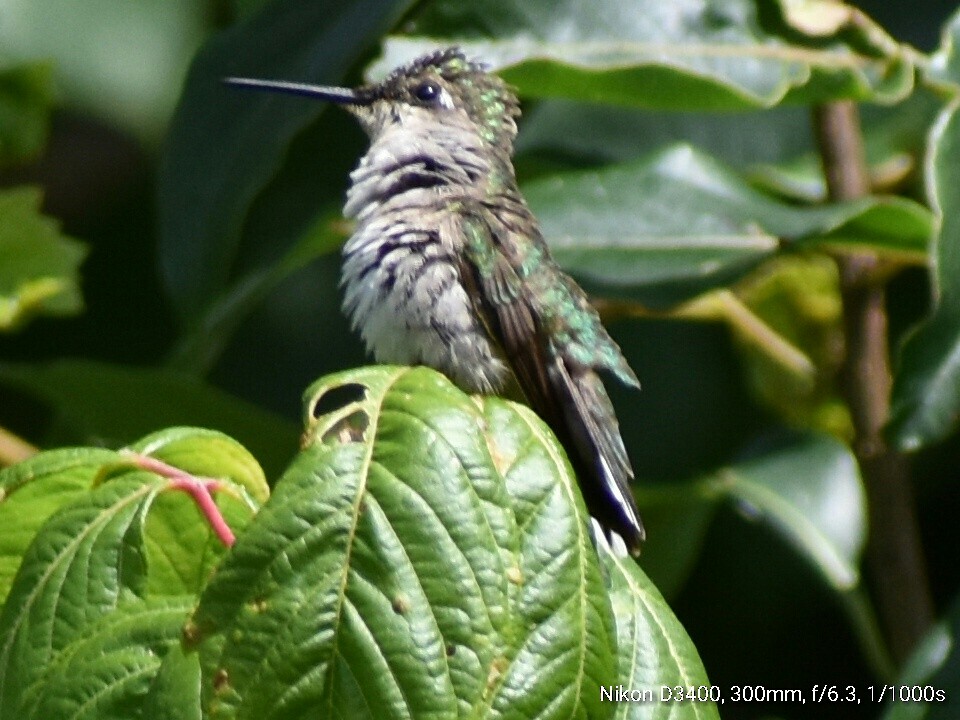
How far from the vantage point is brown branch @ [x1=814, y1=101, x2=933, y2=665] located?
3893 millimetres

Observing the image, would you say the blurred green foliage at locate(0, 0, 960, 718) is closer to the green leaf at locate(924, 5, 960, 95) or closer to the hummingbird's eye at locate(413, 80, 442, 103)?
the green leaf at locate(924, 5, 960, 95)

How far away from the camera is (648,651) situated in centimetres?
229

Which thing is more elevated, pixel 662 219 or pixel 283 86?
pixel 283 86

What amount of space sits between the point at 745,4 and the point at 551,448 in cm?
225

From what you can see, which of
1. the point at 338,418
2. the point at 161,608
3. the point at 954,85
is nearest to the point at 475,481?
the point at 338,418

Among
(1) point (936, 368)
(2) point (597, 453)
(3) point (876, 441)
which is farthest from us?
(3) point (876, 441)

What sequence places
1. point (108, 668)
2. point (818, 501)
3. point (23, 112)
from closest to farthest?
point (108, 668) → point (23, 112) → point (818, 501)

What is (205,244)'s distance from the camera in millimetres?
3512

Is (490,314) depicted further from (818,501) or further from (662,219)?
(818,501)

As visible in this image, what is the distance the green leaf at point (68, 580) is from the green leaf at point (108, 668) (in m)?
0.03

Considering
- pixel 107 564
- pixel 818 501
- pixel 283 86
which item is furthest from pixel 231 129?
pixel 818 501

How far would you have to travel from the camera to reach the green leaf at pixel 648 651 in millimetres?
2246

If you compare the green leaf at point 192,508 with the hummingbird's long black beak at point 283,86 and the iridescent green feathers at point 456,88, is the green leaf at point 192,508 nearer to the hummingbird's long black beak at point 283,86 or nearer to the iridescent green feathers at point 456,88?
the hummingbird's long black beak at point 283,86

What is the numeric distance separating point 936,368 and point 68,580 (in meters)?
1.80
